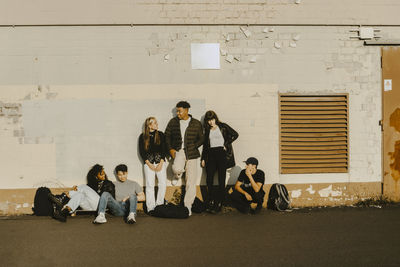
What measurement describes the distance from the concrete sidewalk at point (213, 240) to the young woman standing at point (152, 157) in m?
0.48

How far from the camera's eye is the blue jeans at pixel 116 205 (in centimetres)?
768

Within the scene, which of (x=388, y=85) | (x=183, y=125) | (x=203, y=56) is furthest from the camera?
(x=388, y=85)

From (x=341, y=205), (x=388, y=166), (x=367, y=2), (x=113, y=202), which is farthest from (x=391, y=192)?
(x=113, y=202)

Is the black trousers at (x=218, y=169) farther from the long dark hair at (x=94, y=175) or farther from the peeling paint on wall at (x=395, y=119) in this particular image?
the peeling paint on wall at (x=395, y=119)

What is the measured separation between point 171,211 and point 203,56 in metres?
3.17

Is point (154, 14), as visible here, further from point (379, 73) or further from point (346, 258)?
point (346, 258)

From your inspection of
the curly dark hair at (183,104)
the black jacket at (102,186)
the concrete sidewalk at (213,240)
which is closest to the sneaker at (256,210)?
the concrete sidewalk at (213,240)

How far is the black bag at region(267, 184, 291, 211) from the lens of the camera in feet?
27.7

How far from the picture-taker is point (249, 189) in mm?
8234

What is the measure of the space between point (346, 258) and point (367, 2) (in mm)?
5744

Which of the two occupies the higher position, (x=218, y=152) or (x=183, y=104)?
(x=183, y=104)

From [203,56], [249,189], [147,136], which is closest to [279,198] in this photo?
[249,189]

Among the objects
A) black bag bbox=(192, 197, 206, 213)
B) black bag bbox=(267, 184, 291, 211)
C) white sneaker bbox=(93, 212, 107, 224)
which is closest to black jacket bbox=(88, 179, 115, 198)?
white sneaker bbox=(93, 212, 107, 224)

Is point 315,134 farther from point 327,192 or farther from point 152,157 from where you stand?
point 152,157
